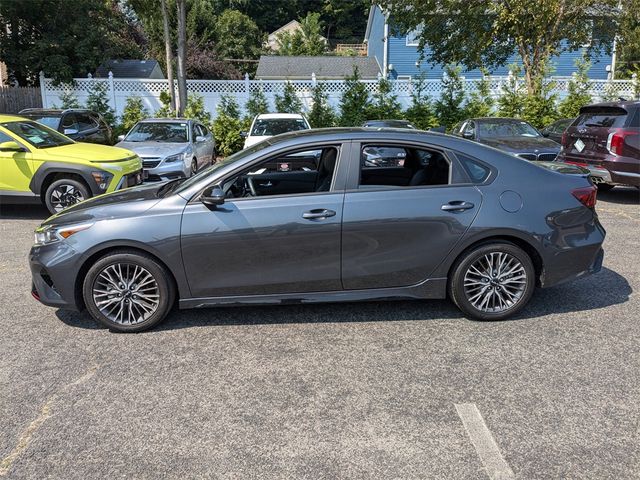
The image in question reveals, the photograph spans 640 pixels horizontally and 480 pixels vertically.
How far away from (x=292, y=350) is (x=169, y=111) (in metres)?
15.3

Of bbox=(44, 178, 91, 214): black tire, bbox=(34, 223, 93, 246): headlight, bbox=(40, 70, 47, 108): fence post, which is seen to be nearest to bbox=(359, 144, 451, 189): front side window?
bbox=(34, 223, 93, 246): headlight

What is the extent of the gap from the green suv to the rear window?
835 cm

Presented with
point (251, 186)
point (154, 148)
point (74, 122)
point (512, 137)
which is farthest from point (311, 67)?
point (251, 186)

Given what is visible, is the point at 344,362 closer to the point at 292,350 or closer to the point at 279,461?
the point at 292,350

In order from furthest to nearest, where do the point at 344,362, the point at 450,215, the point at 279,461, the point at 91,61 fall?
1. the point at 91,61
2. the point at 450,215
3. the point at 344,362
4. the point at 279,461

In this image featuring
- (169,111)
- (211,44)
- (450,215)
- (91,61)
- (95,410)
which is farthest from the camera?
(211,44)

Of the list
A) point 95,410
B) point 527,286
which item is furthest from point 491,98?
point 95,410

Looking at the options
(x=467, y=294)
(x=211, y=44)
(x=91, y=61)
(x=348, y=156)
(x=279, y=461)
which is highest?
(x=211, y=44)

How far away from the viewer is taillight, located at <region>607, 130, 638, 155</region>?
31.7 ft

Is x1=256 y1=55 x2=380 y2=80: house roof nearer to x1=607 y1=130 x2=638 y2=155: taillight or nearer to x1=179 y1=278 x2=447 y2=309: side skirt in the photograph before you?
x1=607 y1=130 x2=638 y2=155: taillight

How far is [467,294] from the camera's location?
4.66 m

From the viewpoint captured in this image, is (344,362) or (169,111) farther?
(169,111)

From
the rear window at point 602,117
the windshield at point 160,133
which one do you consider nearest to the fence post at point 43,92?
the windshield at point 160,133

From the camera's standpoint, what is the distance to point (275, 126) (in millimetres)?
13273
